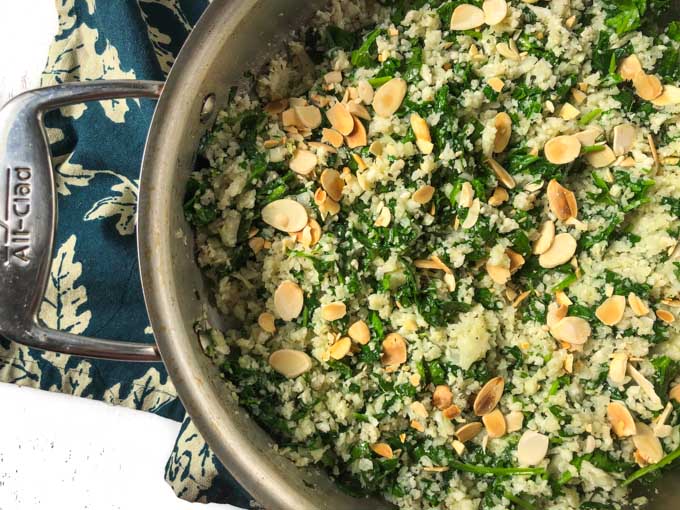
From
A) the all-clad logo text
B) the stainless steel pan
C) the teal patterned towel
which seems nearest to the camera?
the stainless steel pan

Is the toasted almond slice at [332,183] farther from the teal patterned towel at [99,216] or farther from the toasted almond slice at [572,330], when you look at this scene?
the teal patterned towel at [99,216]

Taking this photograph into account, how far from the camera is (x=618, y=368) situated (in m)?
1.67

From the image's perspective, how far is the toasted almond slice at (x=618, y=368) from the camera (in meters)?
1.67

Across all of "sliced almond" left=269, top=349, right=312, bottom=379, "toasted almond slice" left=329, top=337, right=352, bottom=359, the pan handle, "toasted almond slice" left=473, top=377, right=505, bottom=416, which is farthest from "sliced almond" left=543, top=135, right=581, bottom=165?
the pan handle

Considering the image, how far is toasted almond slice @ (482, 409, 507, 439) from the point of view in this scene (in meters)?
1.71

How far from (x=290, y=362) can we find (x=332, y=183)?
0.51 metres

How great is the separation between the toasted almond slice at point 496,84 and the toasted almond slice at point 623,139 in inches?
13.5

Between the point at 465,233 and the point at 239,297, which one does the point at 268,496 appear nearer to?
the point at 239,297

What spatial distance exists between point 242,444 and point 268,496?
0.16 meters

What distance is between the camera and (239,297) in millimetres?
1810

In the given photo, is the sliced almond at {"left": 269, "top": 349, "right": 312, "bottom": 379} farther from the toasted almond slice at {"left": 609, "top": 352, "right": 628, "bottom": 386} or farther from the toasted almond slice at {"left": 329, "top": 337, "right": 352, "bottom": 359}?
the toasted almond slice at {"left": 609, "top": 352, "right": 628, "bottom": 386}

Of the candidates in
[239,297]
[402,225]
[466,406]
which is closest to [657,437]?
[466,406]

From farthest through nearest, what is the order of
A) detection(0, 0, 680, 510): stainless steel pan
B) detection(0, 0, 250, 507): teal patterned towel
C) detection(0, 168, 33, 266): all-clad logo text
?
detection(0, 0, 250, 507): teal patterned towel
detection(0, 168, 33, 266): all-clad logo text
detection(0, 0, 680, 510): stainless steel pan

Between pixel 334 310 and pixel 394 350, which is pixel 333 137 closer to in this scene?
pixel 334 310
